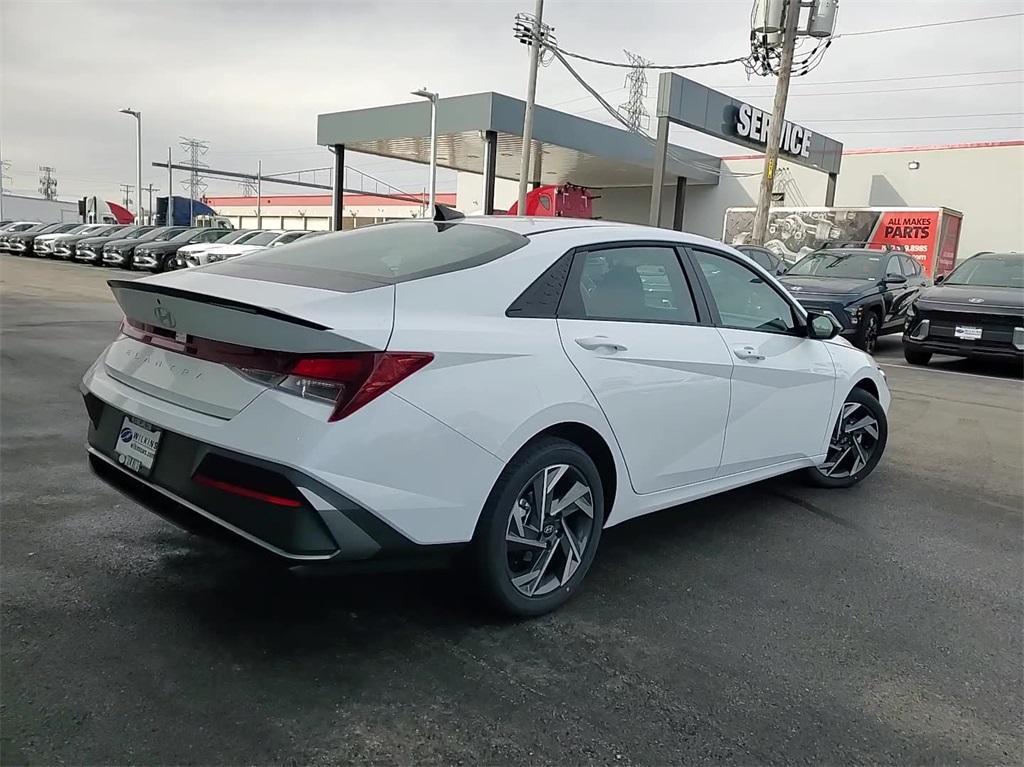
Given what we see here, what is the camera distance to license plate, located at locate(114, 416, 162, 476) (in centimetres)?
279

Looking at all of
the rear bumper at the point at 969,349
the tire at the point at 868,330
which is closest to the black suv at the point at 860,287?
the tire at the point at 868,330

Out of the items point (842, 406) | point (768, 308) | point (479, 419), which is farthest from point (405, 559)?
point (842, 406)

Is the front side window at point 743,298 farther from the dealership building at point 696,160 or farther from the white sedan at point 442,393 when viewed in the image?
the dealership building at point 696,160

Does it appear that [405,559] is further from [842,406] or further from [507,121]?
[507,121]

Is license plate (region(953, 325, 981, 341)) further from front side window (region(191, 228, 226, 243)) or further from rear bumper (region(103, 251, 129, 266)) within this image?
rear bumper (region(103, 251, 129, 266))

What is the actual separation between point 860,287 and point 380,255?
10377 mm

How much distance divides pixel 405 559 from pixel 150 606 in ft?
3.60

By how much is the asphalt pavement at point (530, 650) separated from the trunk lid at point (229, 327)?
868 millimetres

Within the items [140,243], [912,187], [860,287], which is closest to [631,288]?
[860,287]

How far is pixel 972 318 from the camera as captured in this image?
33.8 ft

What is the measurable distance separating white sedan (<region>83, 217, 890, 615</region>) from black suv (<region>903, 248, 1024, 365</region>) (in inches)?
301

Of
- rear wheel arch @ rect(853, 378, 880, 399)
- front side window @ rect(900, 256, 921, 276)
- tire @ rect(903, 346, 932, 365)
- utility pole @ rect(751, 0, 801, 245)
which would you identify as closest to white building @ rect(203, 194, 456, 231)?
utility pole @ rect(751, 0, 801, 245)

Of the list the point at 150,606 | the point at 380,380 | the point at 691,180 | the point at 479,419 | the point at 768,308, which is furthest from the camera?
the point at 691,180

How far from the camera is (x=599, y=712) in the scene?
2539mm
